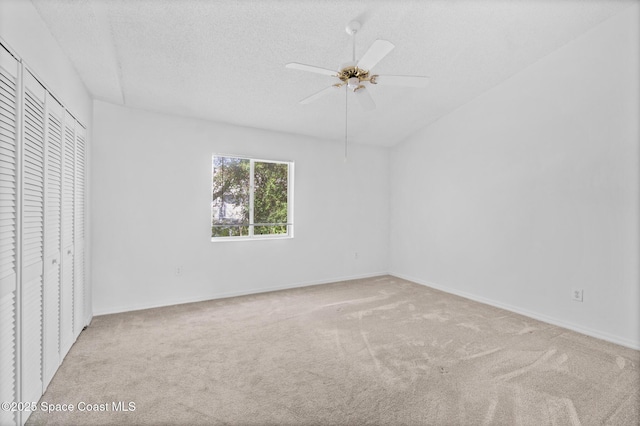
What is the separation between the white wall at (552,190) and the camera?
116 inches

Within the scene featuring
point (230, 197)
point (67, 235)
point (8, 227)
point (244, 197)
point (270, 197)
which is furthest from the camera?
point (270, 197)

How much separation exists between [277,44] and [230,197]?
226 cm

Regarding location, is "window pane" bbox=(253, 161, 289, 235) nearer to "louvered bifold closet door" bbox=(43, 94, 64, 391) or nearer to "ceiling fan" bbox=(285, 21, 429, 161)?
"ceiling fan" bbox=(285, 21, 429, 161)

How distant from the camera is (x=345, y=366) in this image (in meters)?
2.44

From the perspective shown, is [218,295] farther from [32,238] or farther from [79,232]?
[32,238]

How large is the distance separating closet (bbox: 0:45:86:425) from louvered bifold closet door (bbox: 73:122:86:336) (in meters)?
0.10

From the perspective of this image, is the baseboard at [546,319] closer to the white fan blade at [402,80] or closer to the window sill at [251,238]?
the window sill at [251,238]

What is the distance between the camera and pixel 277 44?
8.92ft

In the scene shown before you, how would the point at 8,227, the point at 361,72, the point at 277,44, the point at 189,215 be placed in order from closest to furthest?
the point at 8,227 → the point at 361,72 → the point at 277,44 → the point at 189,215

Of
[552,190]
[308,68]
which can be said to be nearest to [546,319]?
[552,190]

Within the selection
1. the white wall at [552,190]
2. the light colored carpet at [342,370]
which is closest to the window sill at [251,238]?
the light colored carpet at [342,370]

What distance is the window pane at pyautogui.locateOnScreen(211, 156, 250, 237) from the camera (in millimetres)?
4309

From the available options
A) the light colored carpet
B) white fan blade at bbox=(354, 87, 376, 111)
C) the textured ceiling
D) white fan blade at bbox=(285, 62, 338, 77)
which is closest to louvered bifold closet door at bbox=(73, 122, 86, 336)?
the light colored carpet

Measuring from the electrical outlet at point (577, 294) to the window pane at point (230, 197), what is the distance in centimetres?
391
